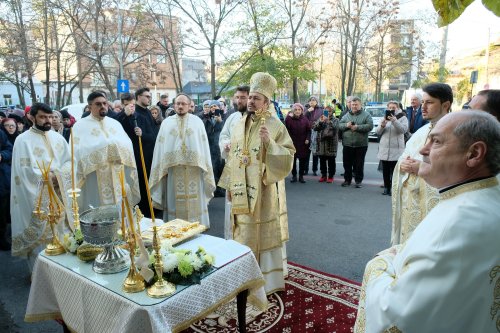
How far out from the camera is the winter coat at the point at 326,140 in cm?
888

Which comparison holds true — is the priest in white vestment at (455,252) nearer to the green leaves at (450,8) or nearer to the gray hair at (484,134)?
the gray hair at (484,134)

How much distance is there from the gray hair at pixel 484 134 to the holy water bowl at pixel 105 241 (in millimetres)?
1946

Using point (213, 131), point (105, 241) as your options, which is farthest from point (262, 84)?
point (213, 131)

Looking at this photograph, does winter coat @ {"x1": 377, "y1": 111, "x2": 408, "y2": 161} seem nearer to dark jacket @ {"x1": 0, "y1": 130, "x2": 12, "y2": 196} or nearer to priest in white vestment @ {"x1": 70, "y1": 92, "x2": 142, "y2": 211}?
priest in white vestment @ {"x1": 70, "y1": 92, "x2": 142, "y2": 211}

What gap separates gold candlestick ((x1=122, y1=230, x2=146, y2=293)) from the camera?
7.02 ft

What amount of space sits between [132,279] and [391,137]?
6.58 meters

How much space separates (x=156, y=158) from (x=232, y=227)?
2.05 metres

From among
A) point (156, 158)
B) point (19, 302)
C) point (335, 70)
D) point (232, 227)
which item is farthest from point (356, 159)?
point (335, 70)

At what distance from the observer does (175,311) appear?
2.11 metres

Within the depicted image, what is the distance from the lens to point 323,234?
18.6 feet

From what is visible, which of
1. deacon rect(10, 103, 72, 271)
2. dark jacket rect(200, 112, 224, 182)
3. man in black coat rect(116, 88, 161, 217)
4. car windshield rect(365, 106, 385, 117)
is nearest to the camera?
deacon rect(10, 103, 72, 271)

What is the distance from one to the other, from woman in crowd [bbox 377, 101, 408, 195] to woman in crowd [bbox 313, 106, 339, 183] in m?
1.28

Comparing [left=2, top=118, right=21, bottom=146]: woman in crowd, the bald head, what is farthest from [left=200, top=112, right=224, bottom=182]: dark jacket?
the bald head

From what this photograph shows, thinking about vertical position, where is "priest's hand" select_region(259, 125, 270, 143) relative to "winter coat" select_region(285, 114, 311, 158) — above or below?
above
